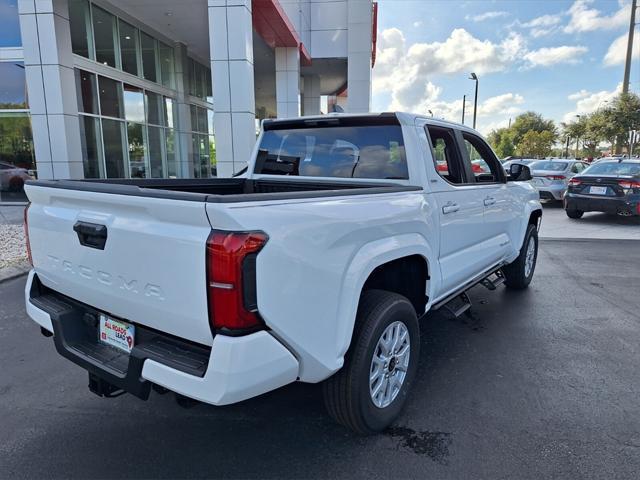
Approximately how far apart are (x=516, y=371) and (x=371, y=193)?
207 centimetres

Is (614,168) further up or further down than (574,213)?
further up

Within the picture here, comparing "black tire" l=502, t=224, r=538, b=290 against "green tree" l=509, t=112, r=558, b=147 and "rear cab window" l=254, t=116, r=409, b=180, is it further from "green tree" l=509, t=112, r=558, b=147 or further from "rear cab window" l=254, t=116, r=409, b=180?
"green tree" l=509, t=112, r=558, b=147

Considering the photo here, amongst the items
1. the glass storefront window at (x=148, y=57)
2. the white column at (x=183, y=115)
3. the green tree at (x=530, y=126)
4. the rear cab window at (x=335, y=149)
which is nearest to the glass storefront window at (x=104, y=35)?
the glass storefront window at (x=148, y=57)

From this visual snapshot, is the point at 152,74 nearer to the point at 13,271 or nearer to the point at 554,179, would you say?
the point at 13,271

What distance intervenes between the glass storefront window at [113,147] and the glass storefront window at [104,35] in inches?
68.3

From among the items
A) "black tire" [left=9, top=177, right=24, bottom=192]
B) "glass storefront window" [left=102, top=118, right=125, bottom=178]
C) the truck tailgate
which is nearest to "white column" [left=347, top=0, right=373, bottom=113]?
"glass storefront window" [left=102, top=118, right=125, bottom=178]

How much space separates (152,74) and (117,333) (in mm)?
15375

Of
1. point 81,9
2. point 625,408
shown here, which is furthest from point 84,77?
point 625,408

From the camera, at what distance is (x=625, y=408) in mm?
3072

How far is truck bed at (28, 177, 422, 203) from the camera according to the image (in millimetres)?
1955

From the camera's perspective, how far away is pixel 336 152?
12.3 ft

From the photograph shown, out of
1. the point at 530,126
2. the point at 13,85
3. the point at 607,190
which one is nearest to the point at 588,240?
the point at 607,190

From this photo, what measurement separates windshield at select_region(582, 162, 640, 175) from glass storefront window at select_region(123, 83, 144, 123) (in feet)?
43.8

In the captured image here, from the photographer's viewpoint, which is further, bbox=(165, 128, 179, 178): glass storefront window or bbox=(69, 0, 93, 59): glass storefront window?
bbox=(165, 128, 179, 178): glass storefront window
